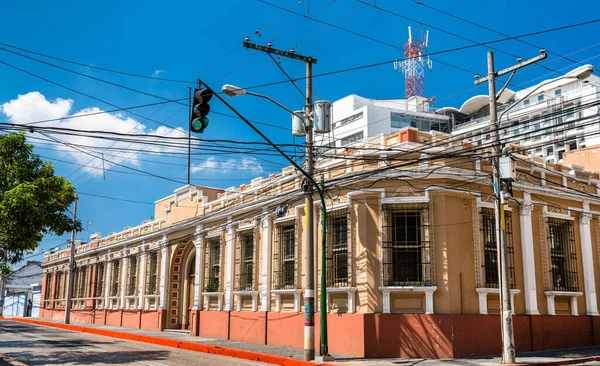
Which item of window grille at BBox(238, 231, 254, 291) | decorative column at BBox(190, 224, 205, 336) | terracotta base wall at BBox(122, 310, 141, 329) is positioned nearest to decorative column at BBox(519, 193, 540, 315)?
window grille at BBox(238, 231, 254, 291)

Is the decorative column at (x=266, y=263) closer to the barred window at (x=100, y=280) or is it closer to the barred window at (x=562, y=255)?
the barred window at (x=562, y=255)

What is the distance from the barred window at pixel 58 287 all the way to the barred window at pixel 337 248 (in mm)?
34970

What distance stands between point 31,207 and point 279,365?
8629 mm

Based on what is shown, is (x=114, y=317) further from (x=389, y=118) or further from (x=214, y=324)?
(x=389, y=118)

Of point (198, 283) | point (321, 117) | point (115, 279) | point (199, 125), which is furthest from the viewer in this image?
point (115, 279)

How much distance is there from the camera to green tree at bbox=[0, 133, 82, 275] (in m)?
17.2

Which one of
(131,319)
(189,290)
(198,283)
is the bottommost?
(131,319)

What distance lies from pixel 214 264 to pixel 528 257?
13249mm

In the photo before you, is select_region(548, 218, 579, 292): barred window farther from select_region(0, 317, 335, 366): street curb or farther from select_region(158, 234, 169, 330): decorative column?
select_region(158, 234, 169, 330): decorative column

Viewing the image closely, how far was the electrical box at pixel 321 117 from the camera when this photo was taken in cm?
1647

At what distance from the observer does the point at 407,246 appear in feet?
57.5

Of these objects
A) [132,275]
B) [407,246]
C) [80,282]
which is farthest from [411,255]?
[80,282]

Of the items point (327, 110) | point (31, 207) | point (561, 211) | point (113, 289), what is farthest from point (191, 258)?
point (561, 211)

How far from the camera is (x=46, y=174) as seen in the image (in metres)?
18.8
